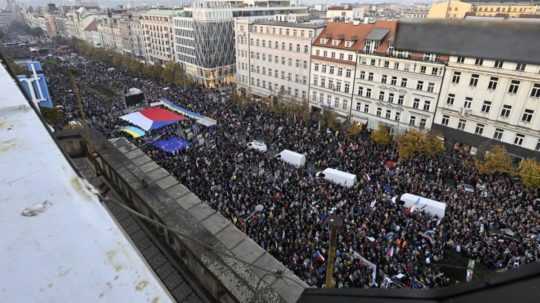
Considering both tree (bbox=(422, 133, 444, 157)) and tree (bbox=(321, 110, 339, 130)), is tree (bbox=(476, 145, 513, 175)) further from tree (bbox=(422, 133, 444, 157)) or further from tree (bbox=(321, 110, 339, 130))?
tree (bbox=(321, 110, 339, 130))

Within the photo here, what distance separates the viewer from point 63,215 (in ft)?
5.77

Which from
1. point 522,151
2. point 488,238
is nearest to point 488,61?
point 522,151

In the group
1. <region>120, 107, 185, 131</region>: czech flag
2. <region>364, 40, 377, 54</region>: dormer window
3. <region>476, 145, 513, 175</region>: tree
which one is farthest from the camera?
<region>364, 40, 377, 54</region>: dormer window

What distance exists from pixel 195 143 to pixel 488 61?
32.4m

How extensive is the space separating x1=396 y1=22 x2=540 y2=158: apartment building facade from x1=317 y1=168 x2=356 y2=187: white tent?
48.8 ft

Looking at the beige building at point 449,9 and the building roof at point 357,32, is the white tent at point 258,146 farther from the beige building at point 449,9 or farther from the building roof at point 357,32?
the beige building at point 449,9

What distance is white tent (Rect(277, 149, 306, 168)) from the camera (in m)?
29.6

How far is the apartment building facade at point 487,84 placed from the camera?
28.5m

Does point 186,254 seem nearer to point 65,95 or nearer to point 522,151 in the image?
point 522,151

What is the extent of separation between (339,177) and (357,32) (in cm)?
2451

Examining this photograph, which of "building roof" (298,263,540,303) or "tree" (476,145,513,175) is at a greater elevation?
"building roof" (298,263,540,303)

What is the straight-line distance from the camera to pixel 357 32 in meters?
40.4

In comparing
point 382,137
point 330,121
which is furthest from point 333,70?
point 382,137

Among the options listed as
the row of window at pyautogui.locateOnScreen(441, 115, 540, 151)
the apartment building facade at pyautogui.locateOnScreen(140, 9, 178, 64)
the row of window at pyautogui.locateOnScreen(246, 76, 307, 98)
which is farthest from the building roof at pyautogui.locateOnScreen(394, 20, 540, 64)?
the apartment building facade at pyautogui.locateOnScreen(140, 9, 178, 64)
